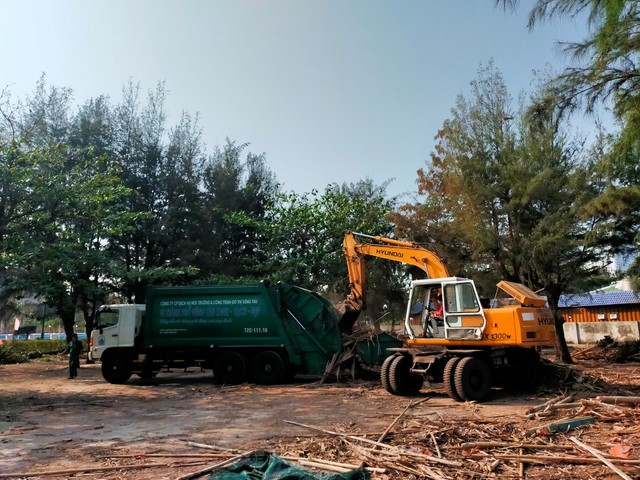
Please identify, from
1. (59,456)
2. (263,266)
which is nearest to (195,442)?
(59,456)

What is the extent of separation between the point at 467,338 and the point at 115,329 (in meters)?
10.7

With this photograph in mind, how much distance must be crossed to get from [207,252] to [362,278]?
46.0 ft

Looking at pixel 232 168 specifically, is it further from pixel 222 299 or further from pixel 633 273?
pixel 633 273

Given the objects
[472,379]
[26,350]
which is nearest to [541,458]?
[472,379]

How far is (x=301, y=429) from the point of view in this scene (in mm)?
8609

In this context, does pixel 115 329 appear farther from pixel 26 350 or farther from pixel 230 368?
pixel 26 350

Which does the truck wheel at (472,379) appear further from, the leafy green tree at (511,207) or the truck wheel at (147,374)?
the truck wheel at (147,374)

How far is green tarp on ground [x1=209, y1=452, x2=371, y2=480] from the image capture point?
5.35 metres

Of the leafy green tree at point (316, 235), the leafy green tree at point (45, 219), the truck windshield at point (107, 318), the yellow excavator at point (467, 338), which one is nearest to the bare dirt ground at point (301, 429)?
the yellow excavator at point (467, 338)

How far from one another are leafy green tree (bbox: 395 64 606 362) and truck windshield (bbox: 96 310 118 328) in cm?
1109

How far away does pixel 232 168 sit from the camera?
30.9 m

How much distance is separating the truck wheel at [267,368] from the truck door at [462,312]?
5.29 metres

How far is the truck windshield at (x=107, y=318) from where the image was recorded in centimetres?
1641

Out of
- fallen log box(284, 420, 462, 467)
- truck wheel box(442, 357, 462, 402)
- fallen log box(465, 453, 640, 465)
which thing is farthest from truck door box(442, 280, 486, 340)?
fallen log box(465, 453, 640, 465)
